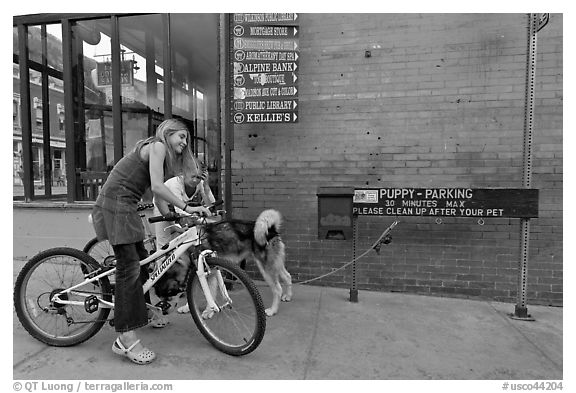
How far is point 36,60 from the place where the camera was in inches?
216

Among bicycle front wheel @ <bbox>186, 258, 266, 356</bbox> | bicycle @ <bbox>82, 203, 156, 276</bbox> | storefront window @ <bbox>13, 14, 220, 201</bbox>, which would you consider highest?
storefront window @ <bbox>13, 14, 220, 201</bbox>

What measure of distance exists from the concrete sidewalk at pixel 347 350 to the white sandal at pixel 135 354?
0.05 m

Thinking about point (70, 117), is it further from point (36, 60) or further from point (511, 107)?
point (511, 107)

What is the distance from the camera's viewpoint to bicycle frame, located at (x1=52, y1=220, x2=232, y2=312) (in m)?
2.89

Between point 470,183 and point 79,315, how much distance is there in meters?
4.22

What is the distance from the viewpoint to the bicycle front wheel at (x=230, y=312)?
278cm

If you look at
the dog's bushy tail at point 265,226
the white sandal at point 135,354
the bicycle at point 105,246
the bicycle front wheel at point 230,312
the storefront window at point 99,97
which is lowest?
the white sandal at point 135,354

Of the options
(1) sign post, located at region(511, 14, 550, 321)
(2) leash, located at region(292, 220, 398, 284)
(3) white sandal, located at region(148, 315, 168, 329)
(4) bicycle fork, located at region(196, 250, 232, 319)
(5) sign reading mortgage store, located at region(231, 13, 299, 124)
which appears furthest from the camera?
(5) sign reading mortgage store, located at region(231, 13, 299, 124)

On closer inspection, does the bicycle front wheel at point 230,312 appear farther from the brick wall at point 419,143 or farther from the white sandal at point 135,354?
the brick wall at point 419,143

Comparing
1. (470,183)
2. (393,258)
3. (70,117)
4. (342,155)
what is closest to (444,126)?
(470,183)

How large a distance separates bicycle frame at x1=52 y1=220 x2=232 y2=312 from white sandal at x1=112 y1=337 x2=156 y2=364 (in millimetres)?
332

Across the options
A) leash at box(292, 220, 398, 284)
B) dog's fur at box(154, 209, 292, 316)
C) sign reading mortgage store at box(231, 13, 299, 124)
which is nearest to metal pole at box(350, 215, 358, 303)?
leash at box(292, 220, 398, 284)

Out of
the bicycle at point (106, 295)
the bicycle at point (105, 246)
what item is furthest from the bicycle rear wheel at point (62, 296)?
the bicycle at point (105, 246)

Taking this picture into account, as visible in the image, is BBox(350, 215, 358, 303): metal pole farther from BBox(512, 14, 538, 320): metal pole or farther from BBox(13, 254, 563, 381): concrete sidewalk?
BBox(512, 14, 538, 320): metal pole
